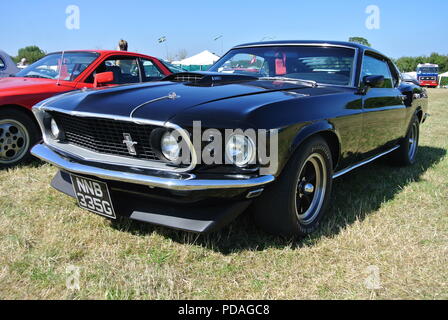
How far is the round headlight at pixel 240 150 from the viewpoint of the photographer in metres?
1.93

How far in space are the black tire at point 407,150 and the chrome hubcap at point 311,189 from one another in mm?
2117

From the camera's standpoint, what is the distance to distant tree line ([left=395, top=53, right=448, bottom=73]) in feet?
215

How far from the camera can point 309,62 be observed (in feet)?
10.3

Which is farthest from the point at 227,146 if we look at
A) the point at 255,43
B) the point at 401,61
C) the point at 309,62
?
the point at 401,61

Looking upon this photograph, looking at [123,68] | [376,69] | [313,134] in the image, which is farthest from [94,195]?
[123,68]

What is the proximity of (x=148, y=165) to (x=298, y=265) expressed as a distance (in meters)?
1.02

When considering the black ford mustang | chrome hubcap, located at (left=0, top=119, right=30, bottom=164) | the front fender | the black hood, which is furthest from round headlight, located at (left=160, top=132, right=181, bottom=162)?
chrome hubcap, located at (left=0, top=119, right=30, bottom=164)

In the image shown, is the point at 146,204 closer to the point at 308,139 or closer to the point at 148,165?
the point at 148,165

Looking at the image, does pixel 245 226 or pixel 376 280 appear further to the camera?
pixel 245 226

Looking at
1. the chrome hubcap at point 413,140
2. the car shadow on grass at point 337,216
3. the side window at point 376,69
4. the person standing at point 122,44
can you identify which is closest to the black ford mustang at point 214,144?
the car shadow on grass at point 337,216

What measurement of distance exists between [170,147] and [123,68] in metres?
3.44

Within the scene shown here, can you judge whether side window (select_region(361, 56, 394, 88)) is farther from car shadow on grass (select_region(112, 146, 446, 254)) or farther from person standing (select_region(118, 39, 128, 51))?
person standing (select_region(118, 39, 128, 51))

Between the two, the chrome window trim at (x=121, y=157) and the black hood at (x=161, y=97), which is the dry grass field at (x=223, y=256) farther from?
the black hood at (x=161, y=97)

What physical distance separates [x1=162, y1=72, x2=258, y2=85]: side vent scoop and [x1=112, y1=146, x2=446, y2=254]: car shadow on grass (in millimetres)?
1046
